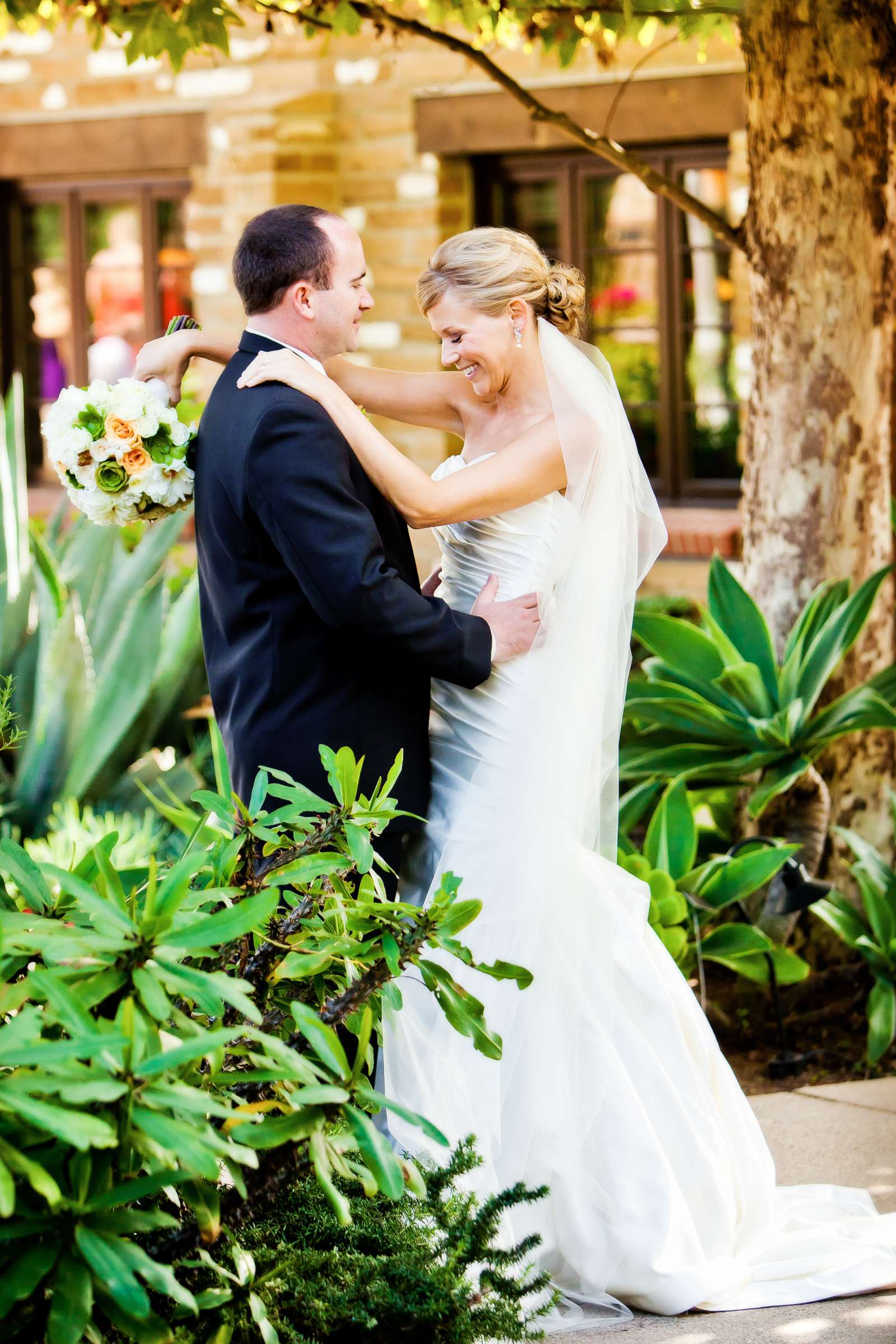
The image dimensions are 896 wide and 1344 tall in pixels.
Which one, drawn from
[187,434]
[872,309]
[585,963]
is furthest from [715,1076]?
[872,309]

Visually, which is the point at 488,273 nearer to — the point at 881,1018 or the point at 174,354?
the point at 174,354

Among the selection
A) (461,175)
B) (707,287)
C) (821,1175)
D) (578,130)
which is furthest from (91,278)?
(821,1175)

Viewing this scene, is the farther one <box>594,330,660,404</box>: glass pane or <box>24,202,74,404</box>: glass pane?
<box>24,202,74,404</box>: glass pane

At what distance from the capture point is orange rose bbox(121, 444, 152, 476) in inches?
103

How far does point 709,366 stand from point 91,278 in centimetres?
392

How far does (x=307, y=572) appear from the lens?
2447 mm

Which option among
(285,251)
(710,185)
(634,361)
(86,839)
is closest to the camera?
(285,251)

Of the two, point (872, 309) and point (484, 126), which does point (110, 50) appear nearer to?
point (484, 126)

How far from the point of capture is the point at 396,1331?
1.93 meters

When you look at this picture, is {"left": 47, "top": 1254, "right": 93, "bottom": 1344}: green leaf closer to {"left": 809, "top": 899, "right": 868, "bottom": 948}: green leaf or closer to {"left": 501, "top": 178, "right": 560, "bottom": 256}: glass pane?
{"left": 809, "top": 899, "right": 868, "bottom": 948}: green leaf

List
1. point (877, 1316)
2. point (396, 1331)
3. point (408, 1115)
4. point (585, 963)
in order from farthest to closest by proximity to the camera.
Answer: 1. point (585, 963)
2. point (877, 1316)
3. point (396, 1331)
4. point (408, 1115)

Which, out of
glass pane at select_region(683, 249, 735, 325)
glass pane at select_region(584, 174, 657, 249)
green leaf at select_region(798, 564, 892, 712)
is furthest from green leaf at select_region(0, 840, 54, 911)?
glass pane at select_region(584, 174, 657, 249)

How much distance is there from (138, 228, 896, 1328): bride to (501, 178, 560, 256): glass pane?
5.09m

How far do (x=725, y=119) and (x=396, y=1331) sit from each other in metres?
6.19
